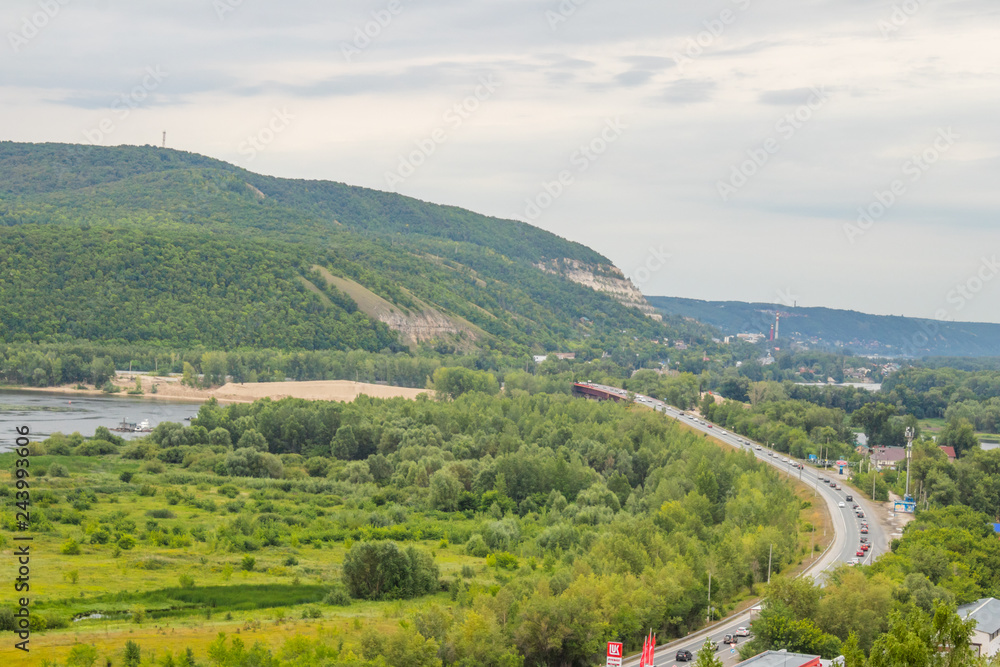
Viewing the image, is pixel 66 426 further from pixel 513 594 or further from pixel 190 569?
pixel 513 594

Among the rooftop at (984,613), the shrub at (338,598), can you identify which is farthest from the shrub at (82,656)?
the rooftop at (984,613)

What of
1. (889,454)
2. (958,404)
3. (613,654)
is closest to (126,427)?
(889,454)

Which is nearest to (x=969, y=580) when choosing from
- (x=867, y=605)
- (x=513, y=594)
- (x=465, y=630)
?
(x=867, y=605)

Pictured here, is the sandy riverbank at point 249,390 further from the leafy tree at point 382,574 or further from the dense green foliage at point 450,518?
the leafy tree at point 382,574

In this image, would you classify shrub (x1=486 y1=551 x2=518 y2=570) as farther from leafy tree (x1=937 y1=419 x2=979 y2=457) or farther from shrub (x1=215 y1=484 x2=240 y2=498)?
leafy tree (x1=937 y1=419 x2=979 y2=457)

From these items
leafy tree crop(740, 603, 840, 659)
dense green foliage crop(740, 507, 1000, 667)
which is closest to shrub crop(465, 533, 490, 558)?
dense green foliage crop(740, 507, 1000, 667)

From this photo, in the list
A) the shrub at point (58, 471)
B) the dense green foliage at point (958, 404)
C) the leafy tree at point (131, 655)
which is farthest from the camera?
the dense green foliage at point (958, 404)

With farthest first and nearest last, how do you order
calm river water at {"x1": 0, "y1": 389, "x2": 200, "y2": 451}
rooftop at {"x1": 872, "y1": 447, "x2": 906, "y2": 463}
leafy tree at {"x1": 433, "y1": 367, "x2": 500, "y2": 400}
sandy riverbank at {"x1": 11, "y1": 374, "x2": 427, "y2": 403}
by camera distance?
leafy tree at {"x1": 433, "y1": 367, "x2": 500, "y2": 400} < sandy riverbank at {"x1": 11, "y1": 374, "x2": 427, "y2": 403} < rooftop at {"x1": 872, "y1": 447, "x2": 906, "y2": 463} < calm river water at {"x1": 0, "y1": 389, "x2": 200, "y2": 451}
